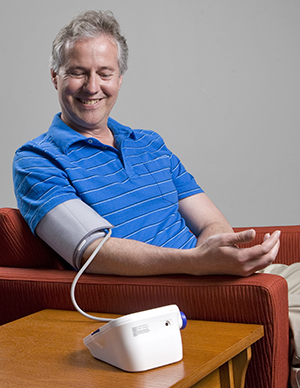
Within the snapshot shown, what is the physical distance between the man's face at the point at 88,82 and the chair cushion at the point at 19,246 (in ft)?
1.27

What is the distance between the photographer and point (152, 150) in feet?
5.70

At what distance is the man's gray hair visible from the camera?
1542mm

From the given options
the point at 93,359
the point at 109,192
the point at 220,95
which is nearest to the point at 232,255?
the point at 93,359

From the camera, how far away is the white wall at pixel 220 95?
285cm

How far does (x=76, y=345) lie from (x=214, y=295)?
31 cm

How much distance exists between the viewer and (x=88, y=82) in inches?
61.7

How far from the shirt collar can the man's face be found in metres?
0.05

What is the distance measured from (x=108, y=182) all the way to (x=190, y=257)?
0.42 meters

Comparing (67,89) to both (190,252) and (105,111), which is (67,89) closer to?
(105,111)

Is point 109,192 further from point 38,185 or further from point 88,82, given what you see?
point 88,82

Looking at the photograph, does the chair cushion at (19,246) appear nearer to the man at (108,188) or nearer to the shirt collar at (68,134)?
the man at (108,188)

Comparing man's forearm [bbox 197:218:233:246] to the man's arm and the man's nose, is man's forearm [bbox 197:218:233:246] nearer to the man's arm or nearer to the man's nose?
the man's arm

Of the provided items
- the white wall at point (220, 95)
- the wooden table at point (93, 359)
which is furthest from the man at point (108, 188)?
the white wall at point (220, 95)

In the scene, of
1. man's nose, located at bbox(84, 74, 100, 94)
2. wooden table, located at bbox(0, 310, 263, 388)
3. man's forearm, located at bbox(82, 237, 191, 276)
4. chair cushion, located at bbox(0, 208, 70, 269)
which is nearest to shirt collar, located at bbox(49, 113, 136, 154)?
man's nose, located at bbox(84, 74, 100, 94)
